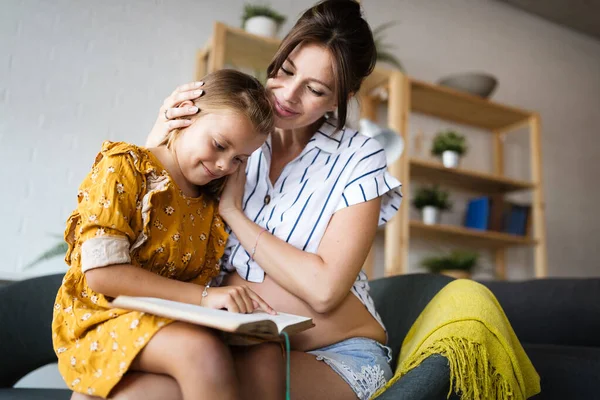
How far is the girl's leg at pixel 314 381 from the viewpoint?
1000 millimetres

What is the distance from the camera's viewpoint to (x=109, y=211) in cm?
90

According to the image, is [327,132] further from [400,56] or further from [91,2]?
[400,56]

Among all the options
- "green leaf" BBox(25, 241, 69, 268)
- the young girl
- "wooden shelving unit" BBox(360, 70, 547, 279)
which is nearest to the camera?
the young girl

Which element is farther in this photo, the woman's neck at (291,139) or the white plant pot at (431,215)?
the white plant pot at (431,215)

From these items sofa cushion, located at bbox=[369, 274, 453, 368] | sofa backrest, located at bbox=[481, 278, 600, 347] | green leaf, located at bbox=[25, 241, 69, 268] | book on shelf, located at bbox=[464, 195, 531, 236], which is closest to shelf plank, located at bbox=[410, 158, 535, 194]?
book on shelf, located at bbox=[464, 195, 531, 236]

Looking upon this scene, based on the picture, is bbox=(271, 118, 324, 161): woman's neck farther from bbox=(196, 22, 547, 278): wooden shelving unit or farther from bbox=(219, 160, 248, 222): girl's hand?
bbox=(196, 22, 547, 278): wooden shelving unit

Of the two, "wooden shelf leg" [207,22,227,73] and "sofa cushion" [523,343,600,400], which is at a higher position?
"wooden shelf leg" [207,22,227,73]

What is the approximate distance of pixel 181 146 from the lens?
1114 millimetres

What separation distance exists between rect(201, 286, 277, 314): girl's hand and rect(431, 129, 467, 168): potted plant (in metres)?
2.85

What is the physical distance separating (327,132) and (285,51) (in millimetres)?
230

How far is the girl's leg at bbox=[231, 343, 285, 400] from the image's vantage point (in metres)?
0.89

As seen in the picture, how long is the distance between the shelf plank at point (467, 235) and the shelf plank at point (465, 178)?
1.12 ft

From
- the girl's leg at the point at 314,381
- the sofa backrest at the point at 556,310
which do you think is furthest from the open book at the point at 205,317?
the sofa backrest at the point at 556,310

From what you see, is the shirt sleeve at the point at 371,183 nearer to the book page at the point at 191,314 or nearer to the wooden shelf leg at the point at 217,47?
the book page at the point at 191,314
